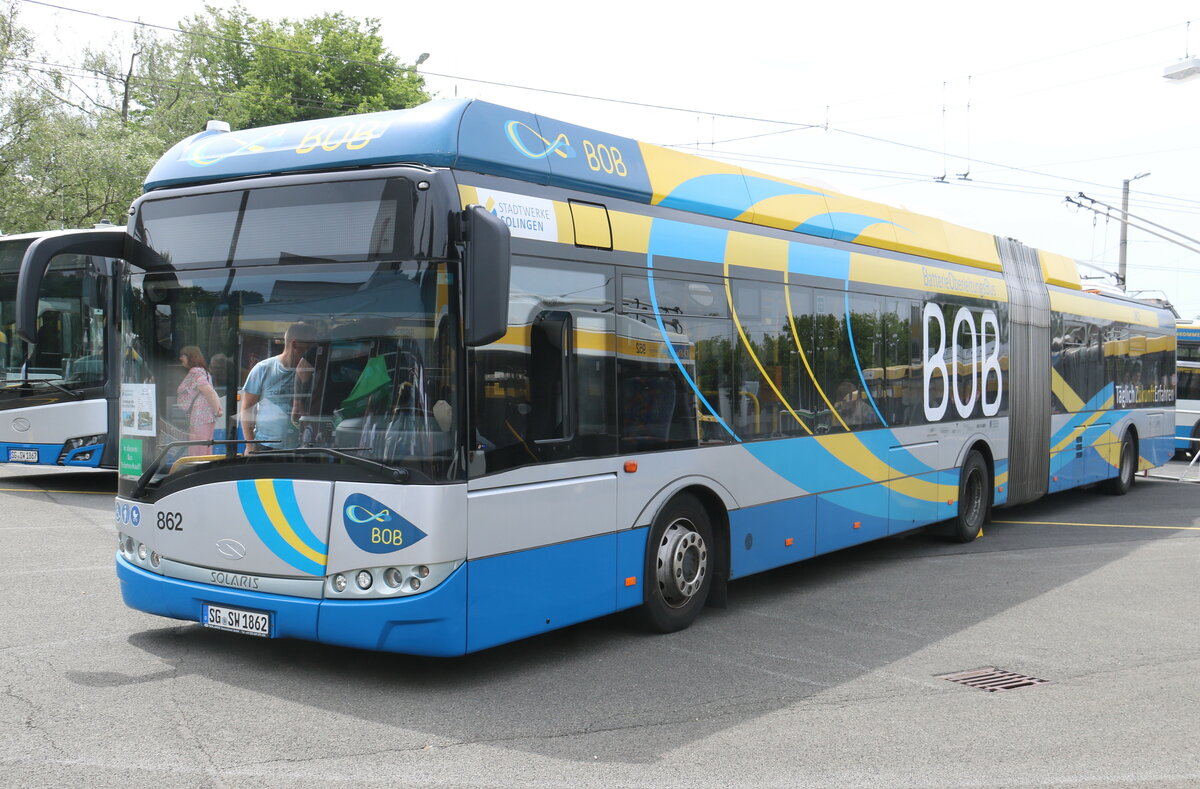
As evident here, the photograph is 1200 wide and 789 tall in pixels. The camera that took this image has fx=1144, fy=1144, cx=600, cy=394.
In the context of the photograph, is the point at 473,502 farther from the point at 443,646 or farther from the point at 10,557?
the point at 10,557

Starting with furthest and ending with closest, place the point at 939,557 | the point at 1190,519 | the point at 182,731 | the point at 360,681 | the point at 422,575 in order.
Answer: the point at 1190,519, the point at 939,557, the point at 360,681, the point at 422,575, the point at 182,731

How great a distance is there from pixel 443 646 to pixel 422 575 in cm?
39

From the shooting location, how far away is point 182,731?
213 inches

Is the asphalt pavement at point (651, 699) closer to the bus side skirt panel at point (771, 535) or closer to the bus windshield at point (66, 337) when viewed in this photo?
the bus side skirt panel at point (771, 535)

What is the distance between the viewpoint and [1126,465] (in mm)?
17562

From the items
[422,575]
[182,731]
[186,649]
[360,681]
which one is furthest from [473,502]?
[186,649]

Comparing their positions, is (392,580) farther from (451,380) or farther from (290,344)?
(290,344)

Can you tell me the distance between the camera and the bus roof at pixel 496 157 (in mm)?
6109

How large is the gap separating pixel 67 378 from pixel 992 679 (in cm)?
1258

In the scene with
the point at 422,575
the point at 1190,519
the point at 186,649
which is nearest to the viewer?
the point at 422,575

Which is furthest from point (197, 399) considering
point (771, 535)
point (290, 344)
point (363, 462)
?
point (771, 535)

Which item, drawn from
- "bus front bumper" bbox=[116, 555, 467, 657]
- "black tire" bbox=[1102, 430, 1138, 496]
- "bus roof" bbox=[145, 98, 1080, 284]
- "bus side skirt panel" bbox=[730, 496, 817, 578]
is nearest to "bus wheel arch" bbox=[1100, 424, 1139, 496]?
"black tire" bbox=[1102, 430, 1138, 496]

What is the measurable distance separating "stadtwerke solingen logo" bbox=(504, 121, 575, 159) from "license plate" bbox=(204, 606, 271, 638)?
2.97 m

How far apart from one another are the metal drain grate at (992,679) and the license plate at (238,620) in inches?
154
